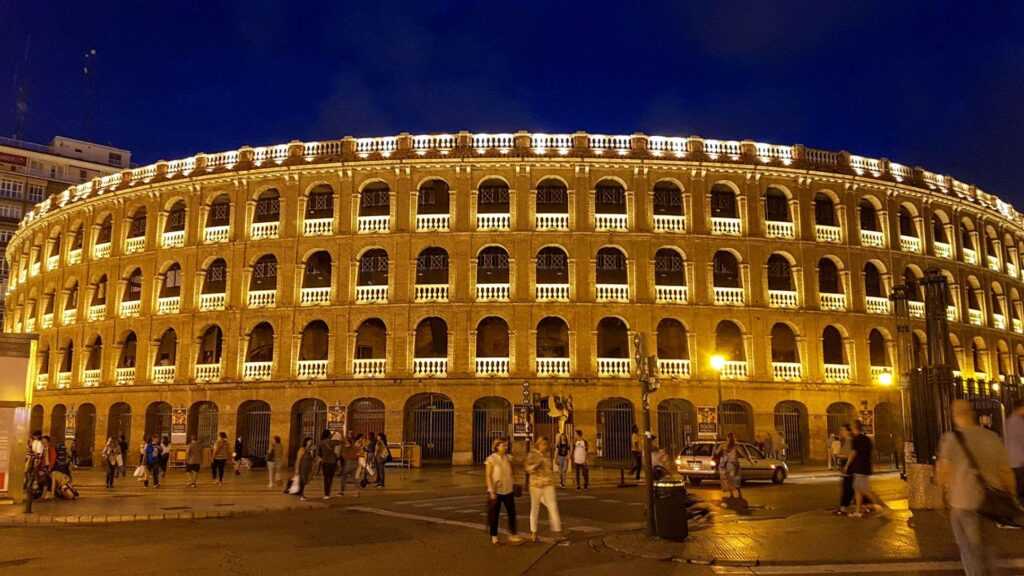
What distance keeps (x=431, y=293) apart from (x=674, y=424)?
470 inches

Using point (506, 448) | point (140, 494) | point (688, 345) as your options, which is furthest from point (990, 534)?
point (688, 345)

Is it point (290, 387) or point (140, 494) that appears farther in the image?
point (290, 387)

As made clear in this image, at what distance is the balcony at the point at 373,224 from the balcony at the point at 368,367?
5.66 meters

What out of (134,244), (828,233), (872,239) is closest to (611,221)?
(828,233)

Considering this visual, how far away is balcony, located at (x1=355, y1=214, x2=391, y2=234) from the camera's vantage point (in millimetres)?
35594

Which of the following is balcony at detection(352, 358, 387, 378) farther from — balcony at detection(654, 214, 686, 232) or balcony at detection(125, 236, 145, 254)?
balcony at detection(654, 214, 686, 232)

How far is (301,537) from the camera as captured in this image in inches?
532

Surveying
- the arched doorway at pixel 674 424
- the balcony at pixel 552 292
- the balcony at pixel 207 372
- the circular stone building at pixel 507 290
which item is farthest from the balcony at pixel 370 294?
the arched doorway at pixel 674 424

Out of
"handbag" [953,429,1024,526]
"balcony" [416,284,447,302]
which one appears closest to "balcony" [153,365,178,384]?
"balcony" [416,284,447,302]

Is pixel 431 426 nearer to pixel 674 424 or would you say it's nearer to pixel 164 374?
pixel 674 424

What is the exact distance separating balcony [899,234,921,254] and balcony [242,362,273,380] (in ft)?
96.7

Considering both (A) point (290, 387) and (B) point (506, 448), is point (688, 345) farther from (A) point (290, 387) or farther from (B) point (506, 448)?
(B) point (506, 448)

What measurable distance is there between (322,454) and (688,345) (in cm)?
1855

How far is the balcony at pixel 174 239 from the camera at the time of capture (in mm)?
38031
